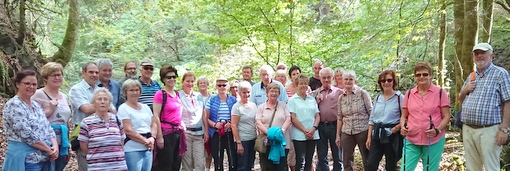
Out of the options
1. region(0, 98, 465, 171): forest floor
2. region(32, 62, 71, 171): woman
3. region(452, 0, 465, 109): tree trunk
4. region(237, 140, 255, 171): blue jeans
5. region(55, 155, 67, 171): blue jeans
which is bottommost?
region(0, 98, 465, 171): forest floor

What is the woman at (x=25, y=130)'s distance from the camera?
3.54m

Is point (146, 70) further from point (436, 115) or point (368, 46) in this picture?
point (368, 46)

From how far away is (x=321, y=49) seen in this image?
9.41m

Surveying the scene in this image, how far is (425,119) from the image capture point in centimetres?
437

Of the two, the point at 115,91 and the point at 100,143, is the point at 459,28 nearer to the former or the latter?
the point at 115,91

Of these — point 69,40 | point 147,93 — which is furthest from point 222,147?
point 69,40

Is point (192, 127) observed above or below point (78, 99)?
below

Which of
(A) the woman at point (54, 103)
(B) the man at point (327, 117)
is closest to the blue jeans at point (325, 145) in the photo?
(B) the man at point (327, 117)

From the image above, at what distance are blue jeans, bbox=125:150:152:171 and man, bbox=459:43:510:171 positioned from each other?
348 cm

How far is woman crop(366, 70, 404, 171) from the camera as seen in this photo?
470cm

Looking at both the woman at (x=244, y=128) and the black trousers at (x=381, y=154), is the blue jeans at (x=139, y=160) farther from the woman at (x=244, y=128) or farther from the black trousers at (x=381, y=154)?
the black trousers at (x=381, y=154)

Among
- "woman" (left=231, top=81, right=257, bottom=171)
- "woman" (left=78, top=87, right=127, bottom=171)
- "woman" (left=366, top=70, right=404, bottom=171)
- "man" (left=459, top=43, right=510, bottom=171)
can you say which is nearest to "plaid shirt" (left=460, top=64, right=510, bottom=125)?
"man" (left=459, top=43, right=510, bottom=171)

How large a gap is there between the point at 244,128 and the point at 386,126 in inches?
71.6

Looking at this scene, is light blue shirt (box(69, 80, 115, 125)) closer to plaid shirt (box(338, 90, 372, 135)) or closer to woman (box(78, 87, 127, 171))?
woman (box(78, 87, 127, 171))
